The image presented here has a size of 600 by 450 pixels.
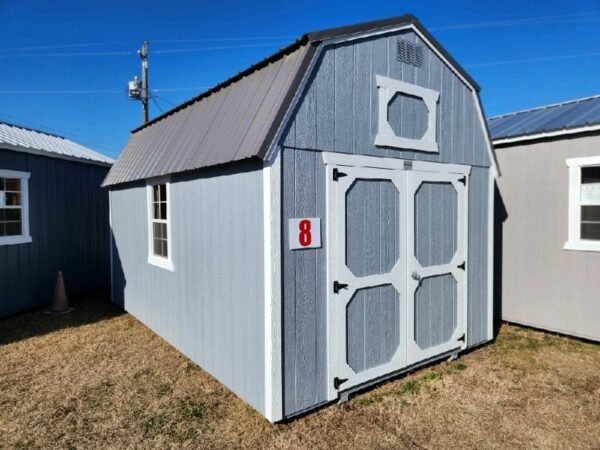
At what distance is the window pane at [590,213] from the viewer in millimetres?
5879

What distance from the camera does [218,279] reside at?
4.43m

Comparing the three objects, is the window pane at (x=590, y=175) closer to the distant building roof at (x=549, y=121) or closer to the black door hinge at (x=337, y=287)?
the distant building roof at (x=549, y=121)

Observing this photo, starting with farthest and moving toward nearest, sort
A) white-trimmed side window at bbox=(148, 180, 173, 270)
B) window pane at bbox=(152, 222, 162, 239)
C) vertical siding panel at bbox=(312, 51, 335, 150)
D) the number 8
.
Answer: window pane at bbox=(152, 222, 162, 239) < white-trimmed side window at bbox=(148, 180, 173, 270) < vertical siding panel at bbox=(312, 51, 335, 150) < the number 8

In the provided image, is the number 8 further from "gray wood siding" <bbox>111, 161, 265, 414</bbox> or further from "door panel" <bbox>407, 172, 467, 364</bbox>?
"door panel" <bbox>407, 172, 467, 364</bbox>

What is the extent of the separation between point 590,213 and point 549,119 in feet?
6.00

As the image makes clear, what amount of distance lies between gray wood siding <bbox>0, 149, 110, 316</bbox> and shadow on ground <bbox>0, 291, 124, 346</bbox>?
0.44 metres

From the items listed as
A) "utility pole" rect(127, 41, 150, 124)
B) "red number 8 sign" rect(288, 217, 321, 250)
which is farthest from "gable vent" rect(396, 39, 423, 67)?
"utility pole" rect(127, 41, 150, 124)

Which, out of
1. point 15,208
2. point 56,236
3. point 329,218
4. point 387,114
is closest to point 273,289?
point 329,218

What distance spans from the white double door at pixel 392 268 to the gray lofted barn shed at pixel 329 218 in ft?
0.06

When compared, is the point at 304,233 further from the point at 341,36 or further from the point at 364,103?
the point at 341,36

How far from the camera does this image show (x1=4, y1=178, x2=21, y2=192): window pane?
769cm

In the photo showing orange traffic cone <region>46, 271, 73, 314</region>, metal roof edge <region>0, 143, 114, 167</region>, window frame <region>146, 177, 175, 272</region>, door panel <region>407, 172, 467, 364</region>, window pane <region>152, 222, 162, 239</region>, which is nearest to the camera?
door panel <region>407, 172, 467, 364</region>

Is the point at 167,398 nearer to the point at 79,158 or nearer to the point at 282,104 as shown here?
the point at 282,104

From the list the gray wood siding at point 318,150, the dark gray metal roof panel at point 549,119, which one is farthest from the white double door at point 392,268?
the dark gray metal roof panel at point 549,119
